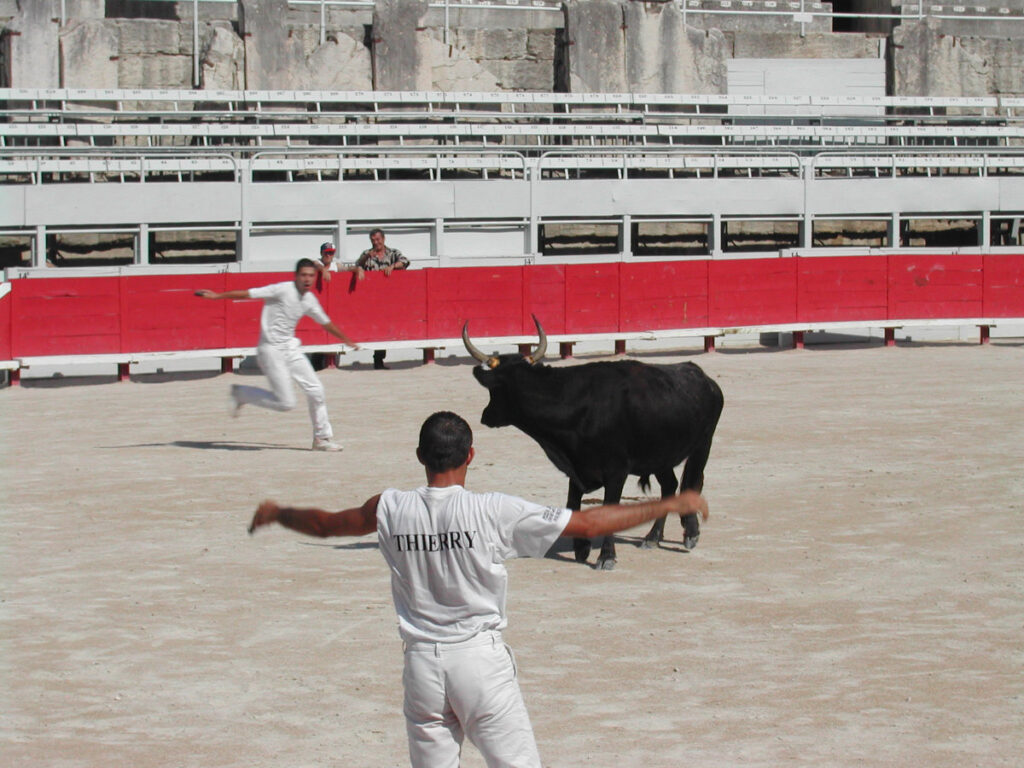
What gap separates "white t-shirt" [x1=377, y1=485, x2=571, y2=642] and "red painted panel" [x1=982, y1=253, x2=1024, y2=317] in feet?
58.1

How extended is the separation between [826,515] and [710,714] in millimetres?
3830

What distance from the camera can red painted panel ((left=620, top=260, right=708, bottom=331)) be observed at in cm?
1948

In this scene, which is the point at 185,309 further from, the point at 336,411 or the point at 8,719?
the point at 8,719

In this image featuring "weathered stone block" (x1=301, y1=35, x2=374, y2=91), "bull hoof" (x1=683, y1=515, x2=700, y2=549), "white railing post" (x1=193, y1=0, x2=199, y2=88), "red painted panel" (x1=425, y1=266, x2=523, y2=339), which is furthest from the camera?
"weathered stone block" (x1=301, y1=35, x2=374, y2=91)

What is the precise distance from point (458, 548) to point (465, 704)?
1.25 ft

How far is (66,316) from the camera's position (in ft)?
55.8

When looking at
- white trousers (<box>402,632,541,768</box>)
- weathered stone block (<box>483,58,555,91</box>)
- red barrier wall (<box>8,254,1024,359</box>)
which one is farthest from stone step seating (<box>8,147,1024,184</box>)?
white trousers (<box>402,632,541,768</box>)

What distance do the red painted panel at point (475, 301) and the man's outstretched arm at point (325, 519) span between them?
14.4 m

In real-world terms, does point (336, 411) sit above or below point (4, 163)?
below

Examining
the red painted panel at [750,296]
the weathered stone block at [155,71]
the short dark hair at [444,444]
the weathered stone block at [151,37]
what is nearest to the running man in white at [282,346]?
the short dark hair at [444,444]

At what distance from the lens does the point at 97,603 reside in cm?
727

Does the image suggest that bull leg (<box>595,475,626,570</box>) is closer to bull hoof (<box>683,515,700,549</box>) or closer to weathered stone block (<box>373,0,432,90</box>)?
bull hoof (<box>683,515,700,549</box>)

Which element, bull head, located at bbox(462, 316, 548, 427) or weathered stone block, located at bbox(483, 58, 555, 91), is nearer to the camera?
bull head, located at bbox(462, 316, 548, 427)

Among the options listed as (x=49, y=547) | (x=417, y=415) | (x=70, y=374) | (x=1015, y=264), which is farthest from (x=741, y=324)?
(x=49, y=547)
